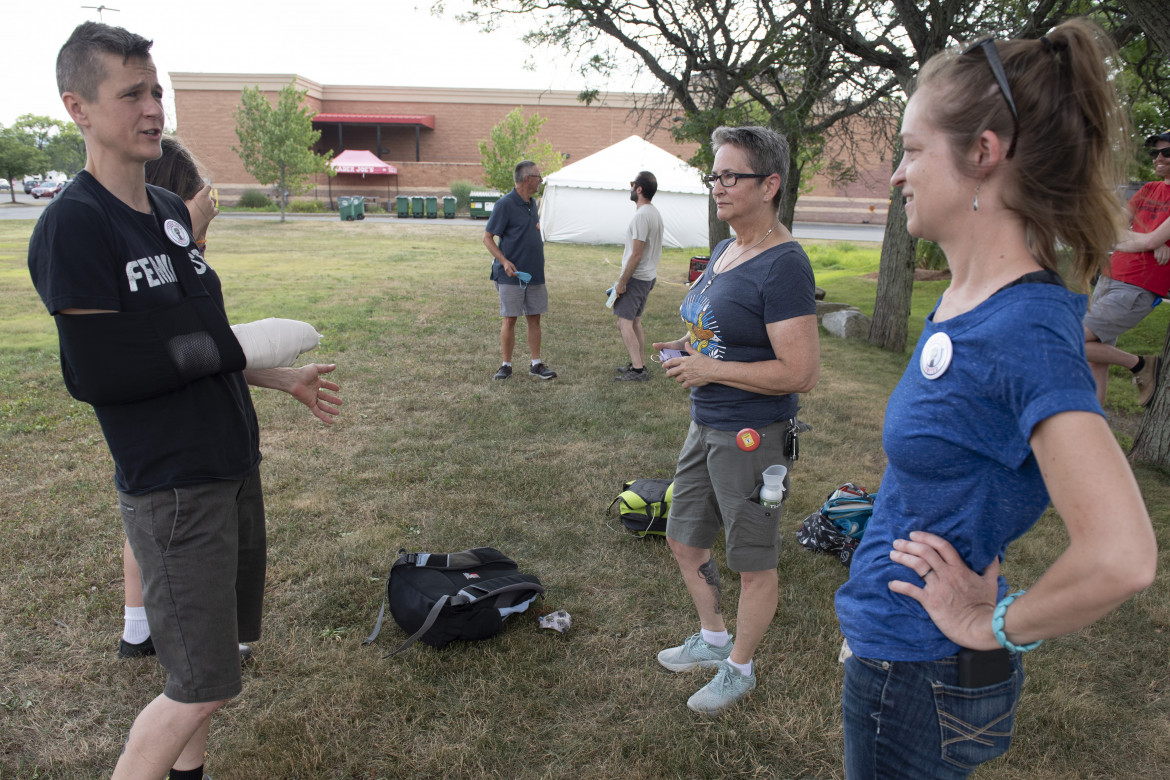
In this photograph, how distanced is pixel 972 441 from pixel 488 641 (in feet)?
8.99

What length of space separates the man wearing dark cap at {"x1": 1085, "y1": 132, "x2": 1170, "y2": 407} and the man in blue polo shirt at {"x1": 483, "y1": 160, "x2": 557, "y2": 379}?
4.97 meters

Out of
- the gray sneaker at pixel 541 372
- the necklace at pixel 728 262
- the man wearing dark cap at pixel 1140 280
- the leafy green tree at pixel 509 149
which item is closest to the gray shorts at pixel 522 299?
the gray sneaker at pixel 541 372

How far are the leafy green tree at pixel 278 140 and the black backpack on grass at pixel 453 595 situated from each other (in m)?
33.8

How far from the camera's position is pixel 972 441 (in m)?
1.17

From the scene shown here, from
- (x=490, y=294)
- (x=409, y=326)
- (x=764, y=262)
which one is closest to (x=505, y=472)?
(x=764, y=262)

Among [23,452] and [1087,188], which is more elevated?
[1087,188]

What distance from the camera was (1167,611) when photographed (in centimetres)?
371

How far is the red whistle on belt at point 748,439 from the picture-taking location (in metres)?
2.67

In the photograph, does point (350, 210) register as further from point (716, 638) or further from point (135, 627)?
point (716, 638)

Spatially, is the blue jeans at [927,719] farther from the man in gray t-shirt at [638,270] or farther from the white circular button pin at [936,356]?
the man in gray t-shirt at [638,270]

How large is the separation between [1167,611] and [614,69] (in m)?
11.6

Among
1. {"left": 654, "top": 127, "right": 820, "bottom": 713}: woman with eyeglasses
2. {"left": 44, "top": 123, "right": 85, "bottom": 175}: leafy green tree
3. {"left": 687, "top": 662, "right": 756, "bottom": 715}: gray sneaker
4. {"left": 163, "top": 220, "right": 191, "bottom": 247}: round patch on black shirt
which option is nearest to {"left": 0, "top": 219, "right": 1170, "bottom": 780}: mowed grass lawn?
{"left": 687, "top": 662, "right": 756, "bottom": 715}: gray sneaker

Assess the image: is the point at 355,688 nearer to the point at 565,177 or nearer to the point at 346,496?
the point at 346,496

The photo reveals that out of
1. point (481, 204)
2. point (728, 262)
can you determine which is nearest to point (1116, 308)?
point (728, 262)
